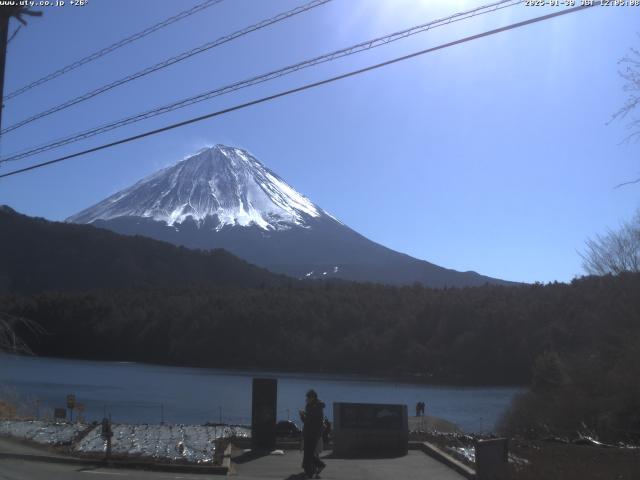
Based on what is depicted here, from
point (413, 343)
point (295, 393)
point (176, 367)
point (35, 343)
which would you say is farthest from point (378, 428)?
point (35, 343)

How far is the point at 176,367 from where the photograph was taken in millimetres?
99125

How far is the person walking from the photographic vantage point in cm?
1270

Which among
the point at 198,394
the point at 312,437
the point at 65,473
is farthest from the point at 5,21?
the point at 198,394

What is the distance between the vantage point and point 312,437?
12734mm

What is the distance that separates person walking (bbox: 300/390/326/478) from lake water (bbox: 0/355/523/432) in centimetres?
2390

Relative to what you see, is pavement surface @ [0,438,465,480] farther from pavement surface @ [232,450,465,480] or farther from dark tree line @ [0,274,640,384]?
dark tree line @ [0,274,640,384]

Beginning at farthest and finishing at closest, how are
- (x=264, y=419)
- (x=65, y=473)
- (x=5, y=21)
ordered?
1. (x=264, y=419)
2. (x=5, y=21)
3. (x=65, y=473)

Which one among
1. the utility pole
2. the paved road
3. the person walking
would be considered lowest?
the paved road

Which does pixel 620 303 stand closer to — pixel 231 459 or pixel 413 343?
pixel 231 459

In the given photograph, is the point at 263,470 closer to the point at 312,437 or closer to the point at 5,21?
the point at 312,437

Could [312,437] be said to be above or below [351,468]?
above

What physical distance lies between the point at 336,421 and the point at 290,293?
10368 centimetres

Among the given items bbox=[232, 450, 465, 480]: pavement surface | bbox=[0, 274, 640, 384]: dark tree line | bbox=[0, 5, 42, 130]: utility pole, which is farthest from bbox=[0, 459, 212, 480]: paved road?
bbox=[0, 274, 640, 384]: dark tree line

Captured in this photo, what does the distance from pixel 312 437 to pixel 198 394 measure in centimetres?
4812
